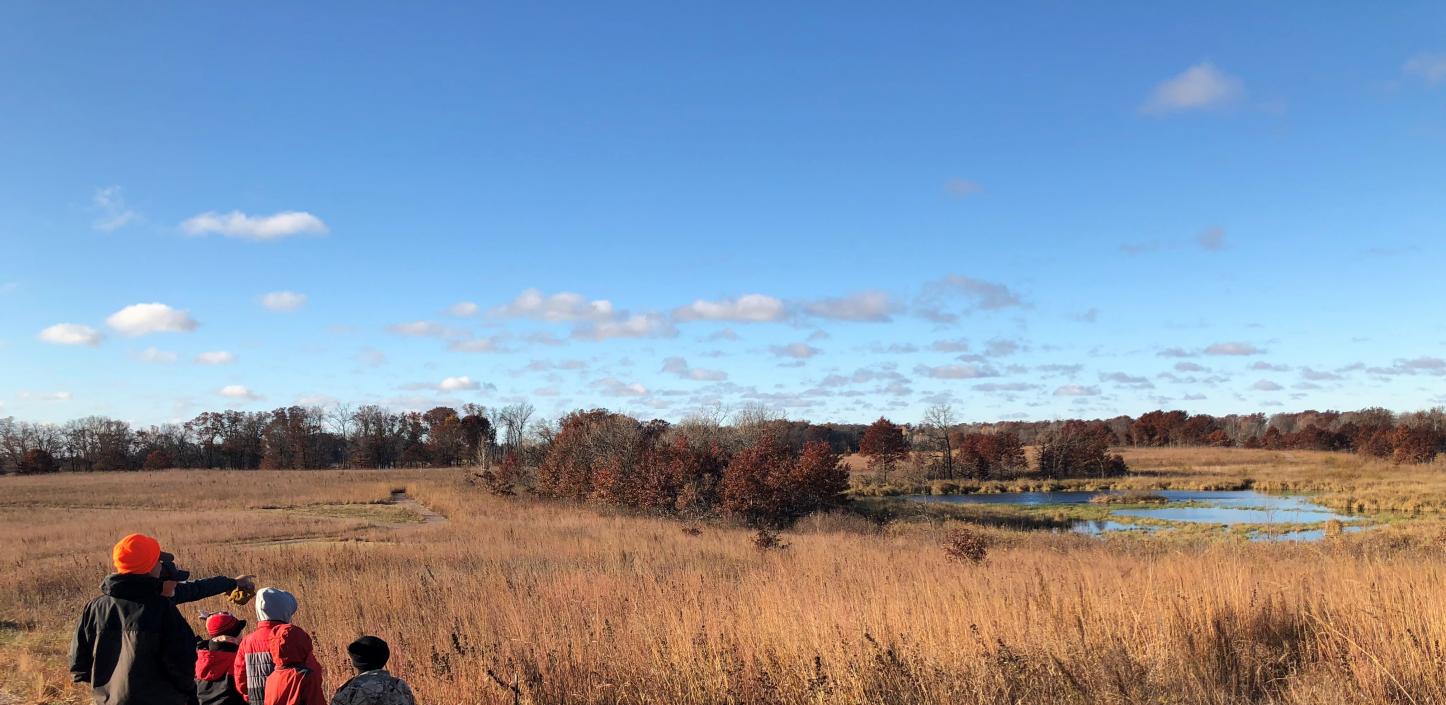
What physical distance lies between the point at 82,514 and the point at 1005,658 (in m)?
40.6

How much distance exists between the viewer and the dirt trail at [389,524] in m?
22.4

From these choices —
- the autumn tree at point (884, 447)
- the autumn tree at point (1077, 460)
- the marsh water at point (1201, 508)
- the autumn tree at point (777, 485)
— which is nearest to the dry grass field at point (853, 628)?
the autumn tree at point (777, 485)

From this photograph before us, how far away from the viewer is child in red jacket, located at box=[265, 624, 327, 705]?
3902 mm

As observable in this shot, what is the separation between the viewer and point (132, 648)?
449 cm

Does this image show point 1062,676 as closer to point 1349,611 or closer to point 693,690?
point 693,690

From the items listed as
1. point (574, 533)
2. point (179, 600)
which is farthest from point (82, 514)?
point (179, 600)

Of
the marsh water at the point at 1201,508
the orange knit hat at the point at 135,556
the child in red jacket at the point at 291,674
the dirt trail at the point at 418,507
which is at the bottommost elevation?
the marsh water at the point at 1201,508

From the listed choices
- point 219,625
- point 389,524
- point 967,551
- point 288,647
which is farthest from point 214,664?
point 389,524

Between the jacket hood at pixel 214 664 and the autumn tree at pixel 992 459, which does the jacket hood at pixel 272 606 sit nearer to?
the jacket hood at pixel 214 664

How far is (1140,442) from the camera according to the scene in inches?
5037

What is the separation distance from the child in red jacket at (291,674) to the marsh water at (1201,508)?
95.1 feet

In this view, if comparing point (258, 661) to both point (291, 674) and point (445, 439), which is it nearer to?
point (291, 674)

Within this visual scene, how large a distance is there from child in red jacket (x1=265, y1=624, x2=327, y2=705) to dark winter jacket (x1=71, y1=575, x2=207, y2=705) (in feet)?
3.39

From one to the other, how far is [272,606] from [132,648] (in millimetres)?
1139
